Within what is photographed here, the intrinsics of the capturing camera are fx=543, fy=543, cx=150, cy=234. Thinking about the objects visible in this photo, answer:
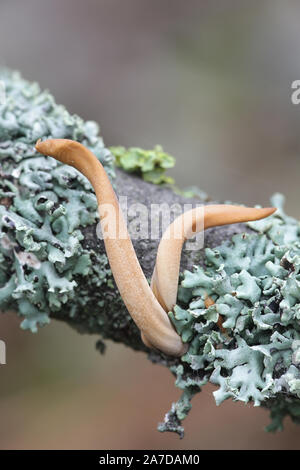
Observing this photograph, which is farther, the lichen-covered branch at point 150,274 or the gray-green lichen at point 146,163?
the gray-green lichen at point 146,163

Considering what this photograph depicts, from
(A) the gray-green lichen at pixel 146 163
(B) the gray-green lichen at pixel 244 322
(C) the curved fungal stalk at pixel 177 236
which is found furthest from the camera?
(A) the gray-green lichen at pixel 146 163

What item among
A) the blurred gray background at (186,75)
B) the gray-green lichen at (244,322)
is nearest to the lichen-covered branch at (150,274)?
the gray-green lichen at (244,322)

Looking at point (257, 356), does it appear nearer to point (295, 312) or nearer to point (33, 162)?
point (295, 312)

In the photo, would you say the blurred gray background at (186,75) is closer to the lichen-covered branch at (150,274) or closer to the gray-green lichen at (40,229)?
the lichen-covered branch at (150,274)

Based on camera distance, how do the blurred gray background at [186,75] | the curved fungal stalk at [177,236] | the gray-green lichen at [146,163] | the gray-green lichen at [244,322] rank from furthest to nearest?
the blurred gray background at [186,75] → the gray-green lichen at [146,163] → the curved fungal stalk at [177,236] → the gray-green lichen at [244,322]

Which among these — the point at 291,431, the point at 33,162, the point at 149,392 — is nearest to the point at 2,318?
the point at 149,392

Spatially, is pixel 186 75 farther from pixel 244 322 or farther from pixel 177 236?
pixel 244 322

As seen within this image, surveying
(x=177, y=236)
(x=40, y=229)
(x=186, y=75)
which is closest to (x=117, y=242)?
(x=177, y=236)

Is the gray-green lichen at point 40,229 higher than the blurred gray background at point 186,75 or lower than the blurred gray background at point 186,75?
lower
